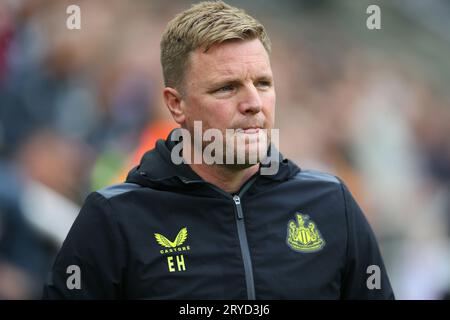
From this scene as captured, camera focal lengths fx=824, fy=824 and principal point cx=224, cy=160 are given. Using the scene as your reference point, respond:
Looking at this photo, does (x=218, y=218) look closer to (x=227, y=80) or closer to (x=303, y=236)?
(x=303, y=236)

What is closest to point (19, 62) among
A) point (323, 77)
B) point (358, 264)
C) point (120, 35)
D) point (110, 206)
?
point (120, 35)

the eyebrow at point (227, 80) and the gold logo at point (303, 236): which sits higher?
the eyebrow at point (227, 80)

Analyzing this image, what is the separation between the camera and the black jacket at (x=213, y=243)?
7.86 ft

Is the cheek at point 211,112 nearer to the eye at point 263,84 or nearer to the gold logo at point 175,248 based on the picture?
the eye at point 263,84

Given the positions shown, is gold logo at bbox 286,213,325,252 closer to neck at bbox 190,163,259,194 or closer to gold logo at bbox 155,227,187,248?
neck at bbox 190,163,259,194

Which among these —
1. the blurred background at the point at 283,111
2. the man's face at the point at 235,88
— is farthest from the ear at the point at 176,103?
the blurred background at the point at 283,111

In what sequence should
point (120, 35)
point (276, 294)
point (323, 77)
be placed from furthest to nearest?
point (323, 77)
point (120, 35)
point (276, 294)

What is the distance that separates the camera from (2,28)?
504cm

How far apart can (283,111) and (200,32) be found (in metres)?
3.18

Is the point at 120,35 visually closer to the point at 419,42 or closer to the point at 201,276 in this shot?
the point at 419,42

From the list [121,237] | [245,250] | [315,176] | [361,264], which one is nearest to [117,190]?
[121,237]

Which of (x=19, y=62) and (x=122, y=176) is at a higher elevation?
(x=19, y=62)
